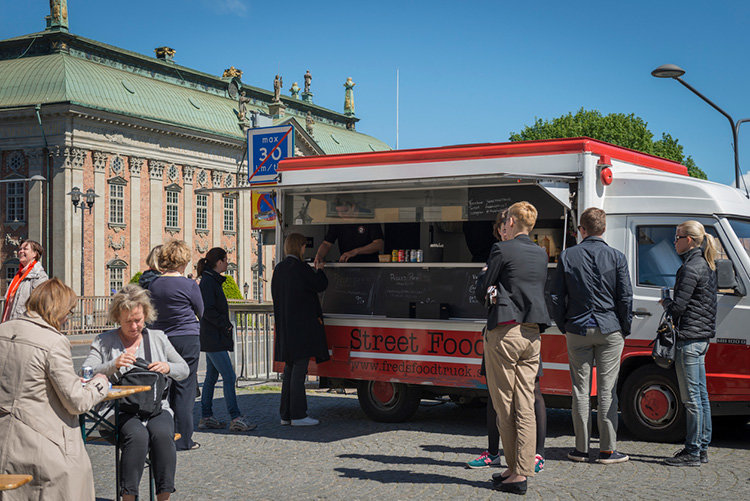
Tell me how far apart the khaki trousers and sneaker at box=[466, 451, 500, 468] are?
850 millimetres

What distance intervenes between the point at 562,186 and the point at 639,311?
144cm

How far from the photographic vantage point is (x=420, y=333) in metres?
9.44

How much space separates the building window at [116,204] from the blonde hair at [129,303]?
4502 cm

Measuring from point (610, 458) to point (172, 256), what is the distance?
432 centimetres

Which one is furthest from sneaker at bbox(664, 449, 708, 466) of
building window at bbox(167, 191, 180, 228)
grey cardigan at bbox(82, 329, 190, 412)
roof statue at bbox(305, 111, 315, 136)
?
roof statue at bbox(305, 111, 315, 136)

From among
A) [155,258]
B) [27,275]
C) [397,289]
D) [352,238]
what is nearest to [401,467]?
[155,258]

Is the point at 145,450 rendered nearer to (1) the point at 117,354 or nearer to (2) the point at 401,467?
(1) the point at 117,354

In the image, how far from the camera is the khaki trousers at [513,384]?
258 inches

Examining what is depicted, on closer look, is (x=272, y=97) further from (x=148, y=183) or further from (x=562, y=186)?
(x=562, y=186)

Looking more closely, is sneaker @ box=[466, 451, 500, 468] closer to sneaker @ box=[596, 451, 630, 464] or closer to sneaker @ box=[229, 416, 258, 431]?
sneaker @ box=[596, 451, 630, 464]

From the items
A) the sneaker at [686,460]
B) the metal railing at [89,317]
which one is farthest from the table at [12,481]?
Result: the metal railing at [89,317]

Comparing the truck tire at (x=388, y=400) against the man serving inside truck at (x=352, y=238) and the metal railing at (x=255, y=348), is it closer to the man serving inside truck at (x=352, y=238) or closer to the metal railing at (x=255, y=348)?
the man serving inside truck at (x=352, y=238)

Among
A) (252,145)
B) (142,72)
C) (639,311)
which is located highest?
(142,72)

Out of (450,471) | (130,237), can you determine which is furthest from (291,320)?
(130,237)
